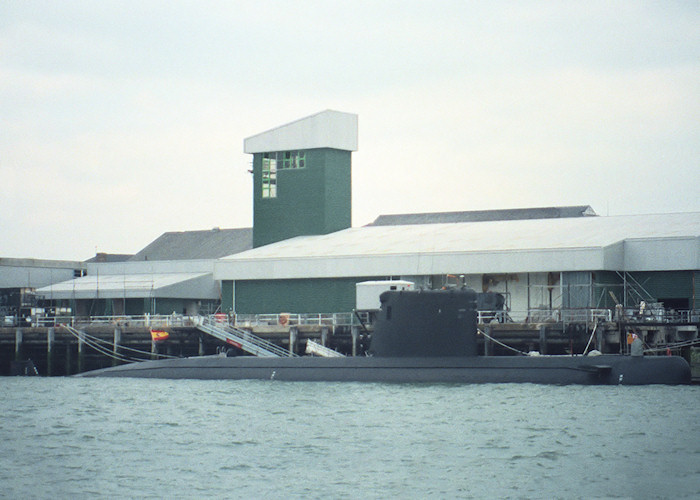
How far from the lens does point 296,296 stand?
57969 mm

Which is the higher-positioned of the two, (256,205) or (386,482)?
(256,205)

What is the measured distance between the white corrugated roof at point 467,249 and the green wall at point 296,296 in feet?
1.78

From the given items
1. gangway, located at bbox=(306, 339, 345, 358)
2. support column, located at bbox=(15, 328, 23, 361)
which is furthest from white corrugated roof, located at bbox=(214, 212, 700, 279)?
support column, located at bbox=(15, 328, 23, 361)

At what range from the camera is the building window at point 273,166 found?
2554 inches

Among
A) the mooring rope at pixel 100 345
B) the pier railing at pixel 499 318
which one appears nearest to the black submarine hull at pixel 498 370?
the pier railing at pixel 499 318

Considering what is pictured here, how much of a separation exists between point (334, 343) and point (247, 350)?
3.81 meters

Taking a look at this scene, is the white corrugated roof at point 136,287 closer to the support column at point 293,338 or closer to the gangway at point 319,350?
the support column at point 293,338

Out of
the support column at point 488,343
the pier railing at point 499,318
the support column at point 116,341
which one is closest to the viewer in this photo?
the pier railing at point 499,318

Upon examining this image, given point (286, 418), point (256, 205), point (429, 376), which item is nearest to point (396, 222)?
point (256, 205)

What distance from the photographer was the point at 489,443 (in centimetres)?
2680

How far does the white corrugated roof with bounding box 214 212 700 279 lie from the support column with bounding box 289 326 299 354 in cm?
506

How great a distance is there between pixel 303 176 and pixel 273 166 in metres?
2.35

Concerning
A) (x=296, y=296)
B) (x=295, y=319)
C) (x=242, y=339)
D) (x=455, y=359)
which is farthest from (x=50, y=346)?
(x=455, y=359)

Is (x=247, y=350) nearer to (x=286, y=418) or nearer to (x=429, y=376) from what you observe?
(x=429, y=376)
